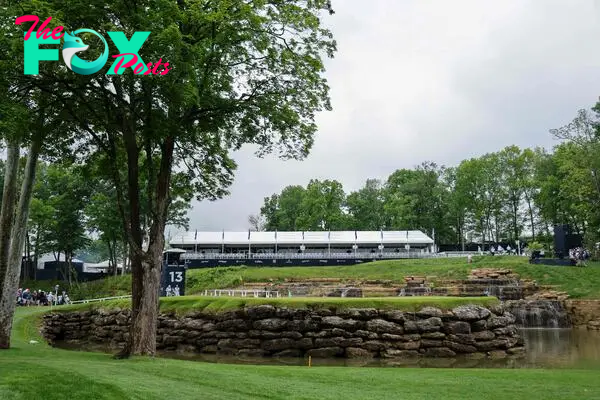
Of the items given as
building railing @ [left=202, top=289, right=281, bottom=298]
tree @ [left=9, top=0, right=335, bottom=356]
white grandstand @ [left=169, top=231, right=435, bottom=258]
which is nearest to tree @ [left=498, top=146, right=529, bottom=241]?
white grandstand @ [left=169, top=231, right=435, bottom=258]

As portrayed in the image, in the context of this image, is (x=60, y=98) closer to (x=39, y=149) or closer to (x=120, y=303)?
(x=39, y=149)

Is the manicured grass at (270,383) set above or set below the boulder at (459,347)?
above

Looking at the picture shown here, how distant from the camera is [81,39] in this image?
1139 centimetres

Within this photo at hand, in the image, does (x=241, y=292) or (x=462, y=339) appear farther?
(x=241, y=292)

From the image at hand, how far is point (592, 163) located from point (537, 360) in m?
32.1

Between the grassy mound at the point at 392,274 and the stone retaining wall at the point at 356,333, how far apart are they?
16431mm

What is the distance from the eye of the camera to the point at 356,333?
1938 cm

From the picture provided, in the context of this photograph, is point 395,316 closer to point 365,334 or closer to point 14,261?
point 365,334

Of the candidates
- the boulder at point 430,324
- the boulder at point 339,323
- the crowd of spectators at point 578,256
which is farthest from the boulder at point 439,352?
the crowd of spectators at point 578,256

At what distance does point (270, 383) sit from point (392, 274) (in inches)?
1250

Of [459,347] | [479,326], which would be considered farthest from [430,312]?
[479,326]

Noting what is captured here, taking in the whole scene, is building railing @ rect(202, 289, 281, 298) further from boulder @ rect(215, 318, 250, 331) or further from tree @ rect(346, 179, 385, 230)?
tree @ rect(346, 179, 385, 230)

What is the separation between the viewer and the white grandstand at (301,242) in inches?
2630

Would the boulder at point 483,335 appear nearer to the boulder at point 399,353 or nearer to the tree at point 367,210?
the boulder at point 399,353
